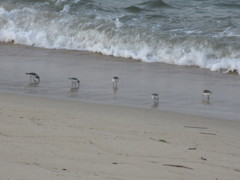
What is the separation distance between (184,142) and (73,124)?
3.64ft

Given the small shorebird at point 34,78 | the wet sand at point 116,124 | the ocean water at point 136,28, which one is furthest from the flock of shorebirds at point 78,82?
the ocean water at point 136,28

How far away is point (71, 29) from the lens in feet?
41.8

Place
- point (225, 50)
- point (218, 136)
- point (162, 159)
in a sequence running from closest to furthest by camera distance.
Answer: point (162, 159), point (218, 136), point (225, 50)

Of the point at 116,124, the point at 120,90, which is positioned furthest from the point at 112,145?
the point at 120,90

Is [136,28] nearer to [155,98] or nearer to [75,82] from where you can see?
[75,82]

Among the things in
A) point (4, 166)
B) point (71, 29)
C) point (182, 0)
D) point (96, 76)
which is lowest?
point (4, 166)

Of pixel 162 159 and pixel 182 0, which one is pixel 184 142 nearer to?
pixel 162 159

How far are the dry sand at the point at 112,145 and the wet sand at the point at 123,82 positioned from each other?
2.73 ft

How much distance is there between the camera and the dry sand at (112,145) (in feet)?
14.9

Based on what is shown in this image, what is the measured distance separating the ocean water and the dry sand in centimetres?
411

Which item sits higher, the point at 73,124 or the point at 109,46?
the point at 109,46

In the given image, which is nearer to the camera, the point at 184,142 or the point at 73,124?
the point at 184,142

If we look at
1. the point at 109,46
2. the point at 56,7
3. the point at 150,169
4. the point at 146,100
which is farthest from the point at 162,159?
the point at 56,7

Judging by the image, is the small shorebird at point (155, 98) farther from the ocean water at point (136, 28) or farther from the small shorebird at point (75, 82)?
the ocean water at point (136, 28)
